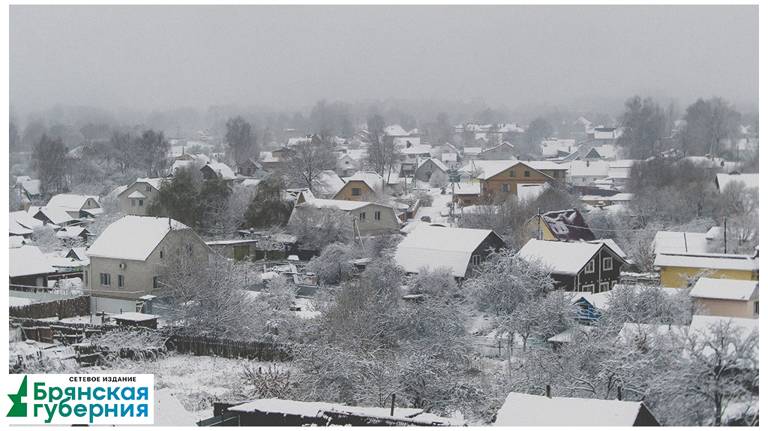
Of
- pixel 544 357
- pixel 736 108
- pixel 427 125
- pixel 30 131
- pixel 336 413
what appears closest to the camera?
pixel 336 413

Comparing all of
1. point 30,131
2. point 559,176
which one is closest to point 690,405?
point 559,176

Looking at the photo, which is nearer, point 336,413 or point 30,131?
point 336,413

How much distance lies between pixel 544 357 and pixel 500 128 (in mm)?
13274

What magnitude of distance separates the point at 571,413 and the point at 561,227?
4748mm

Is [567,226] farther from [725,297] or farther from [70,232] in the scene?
[70,232]

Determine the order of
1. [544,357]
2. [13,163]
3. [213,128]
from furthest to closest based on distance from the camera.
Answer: [213,128]
[13,163]
[544,357]

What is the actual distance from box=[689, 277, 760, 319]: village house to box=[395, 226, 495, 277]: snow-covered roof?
6.38 ft

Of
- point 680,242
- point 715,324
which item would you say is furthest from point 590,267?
point 715,324

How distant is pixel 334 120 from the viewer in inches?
640

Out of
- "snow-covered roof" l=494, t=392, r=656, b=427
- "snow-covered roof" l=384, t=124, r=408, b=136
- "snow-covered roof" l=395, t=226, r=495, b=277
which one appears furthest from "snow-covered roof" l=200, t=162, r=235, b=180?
"snow-covered roof" l=494, t=392, r=656, b=427

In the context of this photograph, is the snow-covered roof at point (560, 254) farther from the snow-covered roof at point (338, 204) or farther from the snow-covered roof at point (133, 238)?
the snow-covered roof at point (133, 238)

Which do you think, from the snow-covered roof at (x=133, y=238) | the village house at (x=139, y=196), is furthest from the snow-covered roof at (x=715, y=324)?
the village house at (x=139, y=196)

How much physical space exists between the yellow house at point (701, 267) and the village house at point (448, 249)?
1.29m

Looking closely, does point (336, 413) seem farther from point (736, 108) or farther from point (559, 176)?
point (559, 176)
